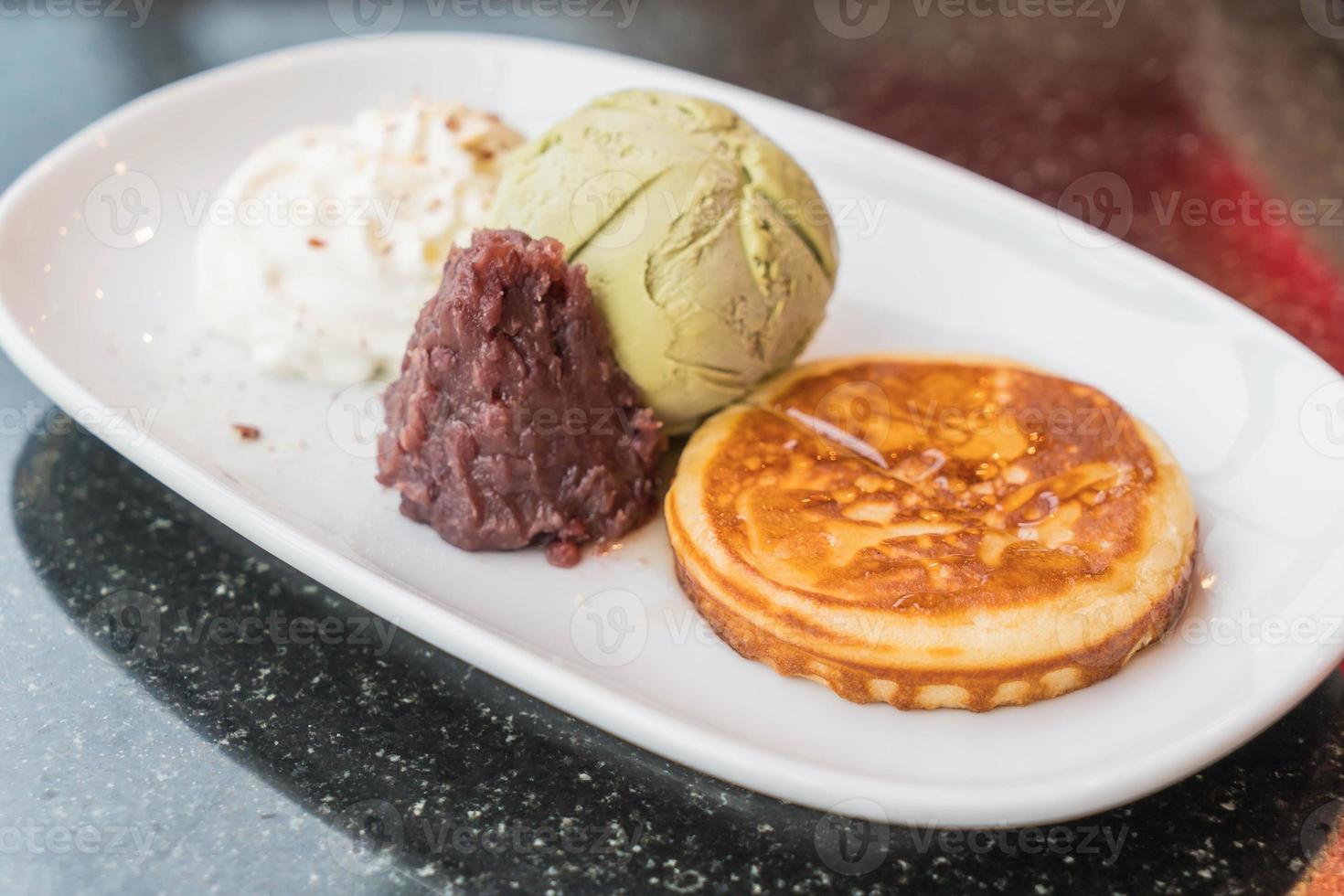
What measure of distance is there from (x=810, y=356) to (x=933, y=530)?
77 cm

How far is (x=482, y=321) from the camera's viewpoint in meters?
1.93

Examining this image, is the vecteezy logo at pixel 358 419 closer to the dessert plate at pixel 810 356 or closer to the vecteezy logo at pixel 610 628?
the dessert plate at pixel 810 356

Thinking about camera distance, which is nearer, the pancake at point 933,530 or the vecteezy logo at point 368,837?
the vecteezy logo at point 368,837

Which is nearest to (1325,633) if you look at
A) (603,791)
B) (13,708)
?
Result: (603,791)

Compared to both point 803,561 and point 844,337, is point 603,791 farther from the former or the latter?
point 844,337

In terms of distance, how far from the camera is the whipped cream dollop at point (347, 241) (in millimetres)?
2424

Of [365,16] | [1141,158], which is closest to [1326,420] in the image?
[1141,158]

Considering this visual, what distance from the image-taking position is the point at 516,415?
6.53ft

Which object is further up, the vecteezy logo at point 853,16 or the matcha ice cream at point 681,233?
the matcha ice cream at point 681,233

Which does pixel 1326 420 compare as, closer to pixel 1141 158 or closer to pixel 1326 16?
pixel 1141 158

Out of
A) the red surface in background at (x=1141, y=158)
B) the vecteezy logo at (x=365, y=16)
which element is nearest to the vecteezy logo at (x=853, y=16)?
the red surface in background at (x=1141, y=158)

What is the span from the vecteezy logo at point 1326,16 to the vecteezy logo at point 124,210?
3712 mm

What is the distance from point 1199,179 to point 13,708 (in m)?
3.21

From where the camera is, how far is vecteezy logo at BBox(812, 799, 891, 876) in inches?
63.3
